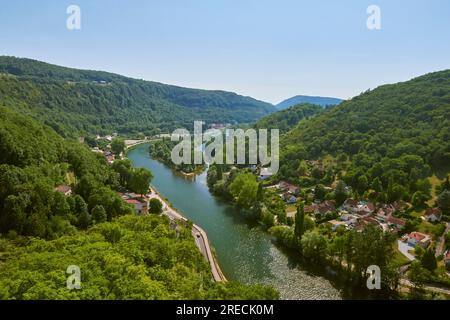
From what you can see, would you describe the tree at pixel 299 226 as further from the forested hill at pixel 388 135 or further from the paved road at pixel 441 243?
the forested hill at pixel 388 135

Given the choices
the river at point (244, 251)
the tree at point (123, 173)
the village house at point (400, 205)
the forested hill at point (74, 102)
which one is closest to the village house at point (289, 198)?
the river at point (244, 251)

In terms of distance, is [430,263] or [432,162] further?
[432,162]

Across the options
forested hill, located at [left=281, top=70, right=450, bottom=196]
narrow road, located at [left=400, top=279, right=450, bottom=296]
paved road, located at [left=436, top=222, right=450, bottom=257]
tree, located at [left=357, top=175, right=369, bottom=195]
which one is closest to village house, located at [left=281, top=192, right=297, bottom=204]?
forested hill, located at [left=281, top=70, right=450, bottom=196]

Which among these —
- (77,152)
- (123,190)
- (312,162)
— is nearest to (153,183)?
(123,190)

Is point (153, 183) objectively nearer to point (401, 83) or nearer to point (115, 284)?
point (115, 284)

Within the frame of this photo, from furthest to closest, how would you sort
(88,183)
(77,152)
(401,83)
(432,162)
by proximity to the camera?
(401,83), (432,162), (77,152), (88,183)

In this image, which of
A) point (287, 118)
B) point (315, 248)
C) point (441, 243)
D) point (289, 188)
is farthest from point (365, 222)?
point (287, 118)
